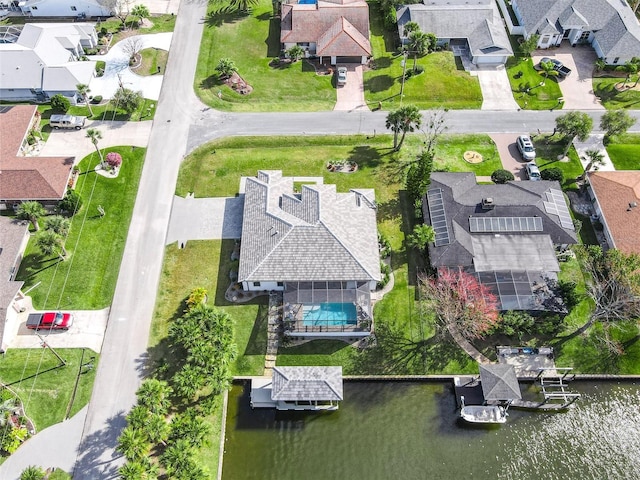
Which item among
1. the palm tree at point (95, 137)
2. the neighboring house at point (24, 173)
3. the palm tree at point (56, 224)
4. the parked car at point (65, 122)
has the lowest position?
the palm tree at point (56, 224)

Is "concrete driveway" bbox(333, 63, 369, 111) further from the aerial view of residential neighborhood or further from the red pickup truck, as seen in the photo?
the red pickup truck

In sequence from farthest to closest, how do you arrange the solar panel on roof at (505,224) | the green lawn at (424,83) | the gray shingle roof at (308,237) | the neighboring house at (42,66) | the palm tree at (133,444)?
1. the green lawn at (424,83)
2. the neighboring house at (42,66)
3. the solar panel on roof at (505,224)
4. the gray shingle roof at (308,237)
5. the palm tree at (133,444)

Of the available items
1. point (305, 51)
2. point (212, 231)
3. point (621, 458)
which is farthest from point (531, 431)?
point (305, 51)

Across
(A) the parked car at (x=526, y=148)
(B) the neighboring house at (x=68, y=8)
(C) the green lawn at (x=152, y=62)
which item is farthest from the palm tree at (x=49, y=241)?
(A) the parked car at (x=526, y=148)

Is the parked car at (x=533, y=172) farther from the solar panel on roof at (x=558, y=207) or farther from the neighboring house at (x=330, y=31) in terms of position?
the neighboring house at (x=330, y=31)

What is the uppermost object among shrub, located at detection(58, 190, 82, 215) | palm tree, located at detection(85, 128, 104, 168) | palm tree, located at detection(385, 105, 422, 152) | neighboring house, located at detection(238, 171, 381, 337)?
palm tree, located at detection(385, 105, 422, 152)

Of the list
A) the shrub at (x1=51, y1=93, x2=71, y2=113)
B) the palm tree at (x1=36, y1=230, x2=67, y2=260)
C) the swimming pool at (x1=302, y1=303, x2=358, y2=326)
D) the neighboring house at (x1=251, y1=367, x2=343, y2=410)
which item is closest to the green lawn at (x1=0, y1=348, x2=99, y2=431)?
the palm tree at (x1=36, y1=230, x2=67, y2=260)

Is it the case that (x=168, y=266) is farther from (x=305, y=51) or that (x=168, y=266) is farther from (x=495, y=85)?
(x=495, y=85)

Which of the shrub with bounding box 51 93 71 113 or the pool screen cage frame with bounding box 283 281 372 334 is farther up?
the shrub with bounding box 51 93 71 113
